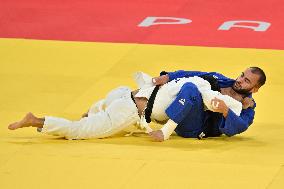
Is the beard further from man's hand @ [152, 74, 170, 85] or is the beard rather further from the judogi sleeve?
man's hand @ [152, 74, 170, 85]

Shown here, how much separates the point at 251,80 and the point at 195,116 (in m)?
0.68

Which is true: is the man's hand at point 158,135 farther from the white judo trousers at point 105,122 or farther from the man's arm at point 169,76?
the man's arm at point 169,76

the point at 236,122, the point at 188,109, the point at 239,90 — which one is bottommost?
the point at 236,122

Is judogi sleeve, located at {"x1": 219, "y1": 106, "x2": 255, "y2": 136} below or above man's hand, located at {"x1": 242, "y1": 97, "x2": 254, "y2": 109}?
below

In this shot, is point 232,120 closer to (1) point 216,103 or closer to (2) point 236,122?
(2) point 236,122

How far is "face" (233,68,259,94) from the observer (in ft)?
33.0

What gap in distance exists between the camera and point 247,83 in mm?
10109

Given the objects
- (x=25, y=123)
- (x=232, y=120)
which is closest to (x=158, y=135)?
(x=232, y=120)

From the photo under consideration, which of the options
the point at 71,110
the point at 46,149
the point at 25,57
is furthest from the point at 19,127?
the point at 25,57

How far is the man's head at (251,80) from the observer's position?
33.0 feet

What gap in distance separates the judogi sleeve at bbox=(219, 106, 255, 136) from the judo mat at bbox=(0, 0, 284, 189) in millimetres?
161

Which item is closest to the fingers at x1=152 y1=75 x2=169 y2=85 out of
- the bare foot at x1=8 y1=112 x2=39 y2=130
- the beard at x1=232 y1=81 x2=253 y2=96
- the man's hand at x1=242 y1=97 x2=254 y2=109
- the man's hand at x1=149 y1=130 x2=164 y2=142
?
the man's hand at x1=149 y1=130 x2=164 y2=142

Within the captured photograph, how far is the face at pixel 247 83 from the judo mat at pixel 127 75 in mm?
543

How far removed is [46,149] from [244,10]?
658cm
